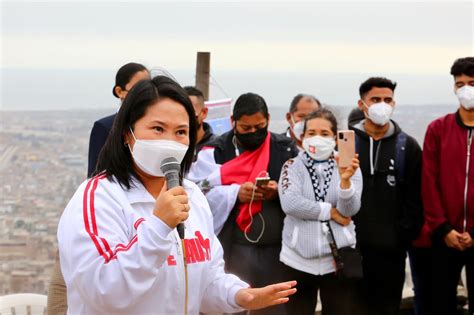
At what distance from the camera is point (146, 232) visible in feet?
7.14

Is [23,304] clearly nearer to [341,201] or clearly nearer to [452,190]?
[341,201]

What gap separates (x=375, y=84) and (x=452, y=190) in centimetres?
96

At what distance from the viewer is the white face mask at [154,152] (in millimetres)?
2389

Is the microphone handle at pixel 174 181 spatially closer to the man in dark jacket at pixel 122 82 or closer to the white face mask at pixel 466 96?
the man in dark jacket at pixel 122 82

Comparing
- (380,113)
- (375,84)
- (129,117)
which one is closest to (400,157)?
(380,113)

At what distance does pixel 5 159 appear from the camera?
5.90 m

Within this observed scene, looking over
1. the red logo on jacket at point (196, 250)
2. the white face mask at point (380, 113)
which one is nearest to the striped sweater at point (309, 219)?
the white face mask at point (380, 113)

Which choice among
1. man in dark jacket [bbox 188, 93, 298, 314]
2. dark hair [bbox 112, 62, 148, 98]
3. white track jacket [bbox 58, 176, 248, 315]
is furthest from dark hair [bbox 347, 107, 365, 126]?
white track jacket [bbox 58, 176, 248, 315]

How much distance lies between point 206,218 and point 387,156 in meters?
2.69

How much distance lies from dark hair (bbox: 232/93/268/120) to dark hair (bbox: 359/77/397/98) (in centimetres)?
90

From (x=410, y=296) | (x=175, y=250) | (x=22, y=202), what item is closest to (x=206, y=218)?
(x=175, y=250)

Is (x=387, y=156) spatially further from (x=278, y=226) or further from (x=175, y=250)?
(x=175, y=250)

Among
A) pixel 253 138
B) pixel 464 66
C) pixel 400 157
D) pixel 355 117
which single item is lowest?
pixel 400 157

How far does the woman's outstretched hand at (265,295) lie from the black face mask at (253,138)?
2.28 metres
